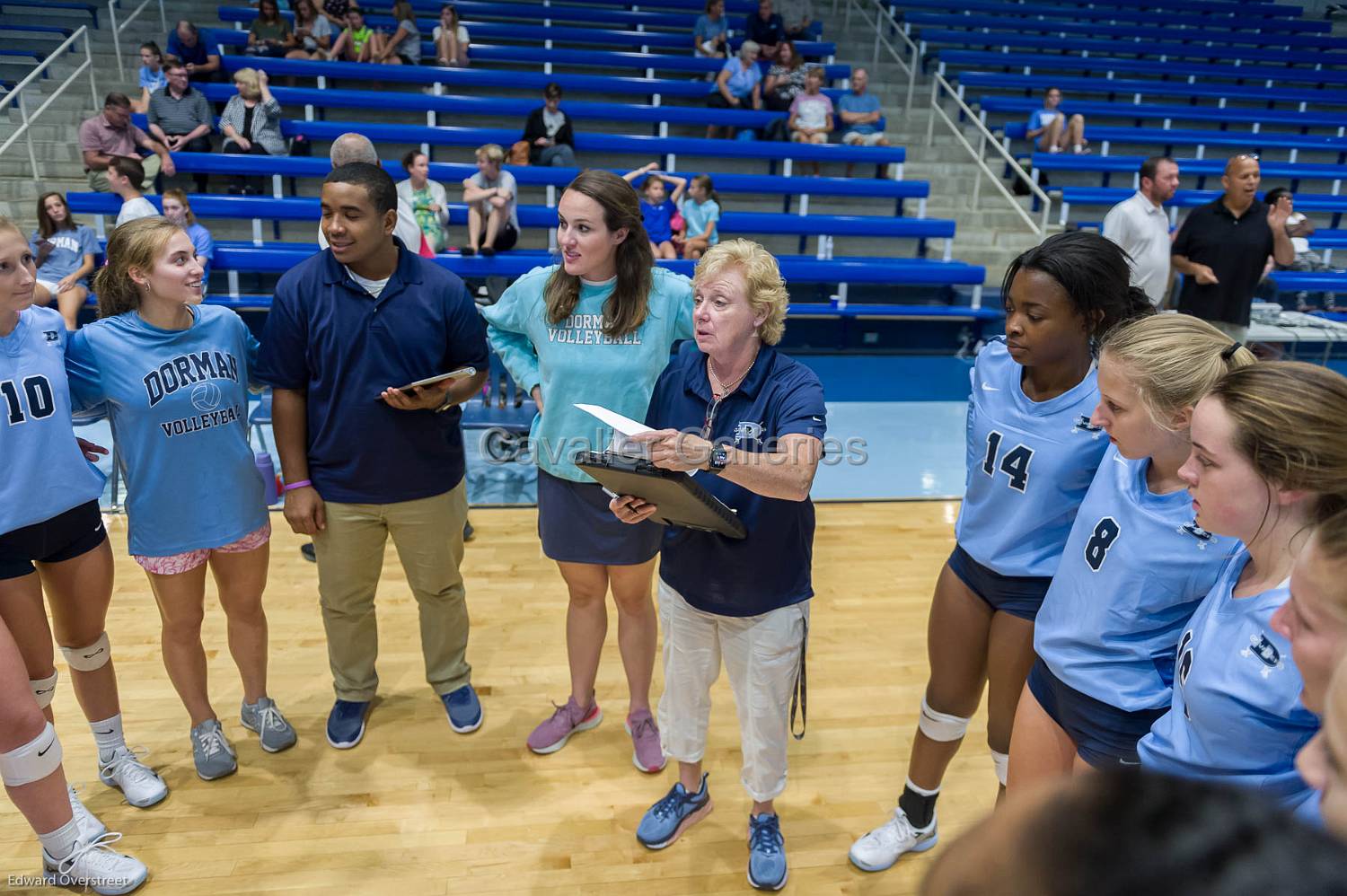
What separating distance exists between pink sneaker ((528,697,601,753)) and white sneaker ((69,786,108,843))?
40.8 inches

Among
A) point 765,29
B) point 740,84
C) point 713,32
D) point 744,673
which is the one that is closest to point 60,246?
point 744,673

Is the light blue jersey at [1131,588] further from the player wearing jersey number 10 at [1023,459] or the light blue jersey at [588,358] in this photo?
the light blue jersey at [588,358]

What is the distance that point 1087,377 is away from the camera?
1674mm

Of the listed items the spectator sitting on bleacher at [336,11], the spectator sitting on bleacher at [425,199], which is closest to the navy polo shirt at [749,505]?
the spectator sitting on bleacher at [425,199]

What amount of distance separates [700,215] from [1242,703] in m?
6.20

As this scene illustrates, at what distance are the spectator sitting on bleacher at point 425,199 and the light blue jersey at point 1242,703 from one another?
513 centimetres

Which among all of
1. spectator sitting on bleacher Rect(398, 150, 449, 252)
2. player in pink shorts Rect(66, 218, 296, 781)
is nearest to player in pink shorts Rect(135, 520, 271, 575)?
player in pink shorts Rect(66, 218, 296, 781)

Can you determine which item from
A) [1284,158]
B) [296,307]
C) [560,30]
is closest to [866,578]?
[296,307]

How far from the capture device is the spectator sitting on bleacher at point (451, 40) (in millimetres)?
8250

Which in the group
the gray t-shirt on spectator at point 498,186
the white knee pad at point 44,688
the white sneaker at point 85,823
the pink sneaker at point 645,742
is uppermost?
the gray t-shirt on spectator at point 498,186

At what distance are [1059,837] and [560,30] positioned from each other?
395 inches

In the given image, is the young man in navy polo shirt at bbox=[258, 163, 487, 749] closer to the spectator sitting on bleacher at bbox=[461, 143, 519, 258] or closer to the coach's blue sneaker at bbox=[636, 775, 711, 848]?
the coach's blue sneaker at bbox=[636, 775, 711, 848]

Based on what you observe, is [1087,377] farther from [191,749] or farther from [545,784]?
[191,749]

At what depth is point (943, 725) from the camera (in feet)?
6.42
